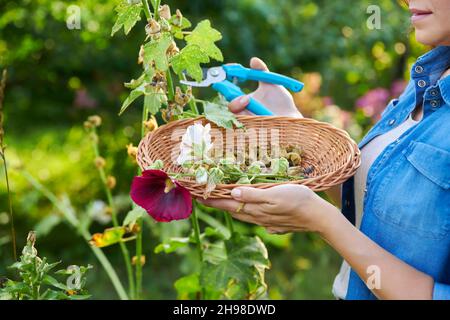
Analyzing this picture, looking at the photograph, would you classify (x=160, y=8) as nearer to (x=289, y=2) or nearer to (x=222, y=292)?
(x=222, y=292)

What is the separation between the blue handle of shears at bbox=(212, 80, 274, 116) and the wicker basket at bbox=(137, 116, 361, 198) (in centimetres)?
7

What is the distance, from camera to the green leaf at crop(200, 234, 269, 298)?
5.05ft

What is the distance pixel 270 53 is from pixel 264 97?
1.40 m

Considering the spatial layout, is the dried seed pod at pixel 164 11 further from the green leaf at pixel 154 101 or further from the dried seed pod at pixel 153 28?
the green leaf at pixel 154 101

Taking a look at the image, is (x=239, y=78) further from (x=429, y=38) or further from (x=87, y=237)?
(x=87, y=237)

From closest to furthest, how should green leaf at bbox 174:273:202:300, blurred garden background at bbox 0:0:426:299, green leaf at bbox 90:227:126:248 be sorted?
green leaf at bbox 90:227:126:248, green leaf at bbox 174:273:202:300, blurred garden background at bbox 0:0:426:299

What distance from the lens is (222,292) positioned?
1.68 metres

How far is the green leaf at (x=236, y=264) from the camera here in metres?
1.54

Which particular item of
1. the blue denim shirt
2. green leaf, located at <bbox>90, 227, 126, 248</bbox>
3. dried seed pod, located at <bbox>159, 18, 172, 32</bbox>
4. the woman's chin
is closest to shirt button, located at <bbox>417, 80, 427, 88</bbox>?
the blue denim shirt

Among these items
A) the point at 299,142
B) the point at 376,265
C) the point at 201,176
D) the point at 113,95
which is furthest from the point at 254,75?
the point at 113,95

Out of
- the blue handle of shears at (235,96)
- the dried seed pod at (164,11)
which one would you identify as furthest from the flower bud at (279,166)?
the dried seed pod at (164,11)

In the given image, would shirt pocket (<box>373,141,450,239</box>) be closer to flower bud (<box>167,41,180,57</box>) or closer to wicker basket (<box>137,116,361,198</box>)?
wicker basket (<box>137,116,361,198</box>)
